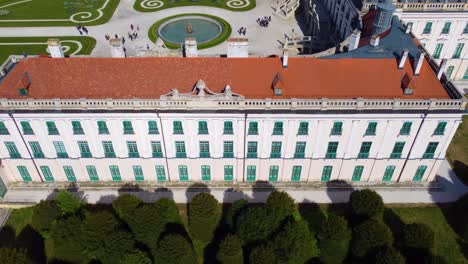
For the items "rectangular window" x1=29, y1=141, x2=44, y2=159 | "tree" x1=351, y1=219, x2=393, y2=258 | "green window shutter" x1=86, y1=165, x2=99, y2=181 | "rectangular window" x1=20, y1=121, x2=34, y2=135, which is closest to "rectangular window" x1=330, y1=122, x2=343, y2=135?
"tree" x1=351, y1=219, x2=393, y2=258

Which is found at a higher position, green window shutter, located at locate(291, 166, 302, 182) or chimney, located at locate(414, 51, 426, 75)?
chimney, located at locate(414, 51, 426, 75)

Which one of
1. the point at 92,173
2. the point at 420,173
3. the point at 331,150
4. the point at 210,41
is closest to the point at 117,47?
the point at 92,173

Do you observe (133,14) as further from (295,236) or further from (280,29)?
(295,236)

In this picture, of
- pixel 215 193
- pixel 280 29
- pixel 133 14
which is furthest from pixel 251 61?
pixel 133 14

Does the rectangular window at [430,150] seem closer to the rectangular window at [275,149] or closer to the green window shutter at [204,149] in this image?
the rectangular window at [275,149]

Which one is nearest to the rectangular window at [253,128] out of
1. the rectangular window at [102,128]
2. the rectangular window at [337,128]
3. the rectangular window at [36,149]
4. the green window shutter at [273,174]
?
the green window shutter at [273,174]

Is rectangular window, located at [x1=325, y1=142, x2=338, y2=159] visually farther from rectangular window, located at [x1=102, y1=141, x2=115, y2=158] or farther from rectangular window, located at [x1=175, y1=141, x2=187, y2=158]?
rectangular window, located at [x1=102, y1=141, x2=115, y2=158]

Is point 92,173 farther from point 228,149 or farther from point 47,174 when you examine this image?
point 228,149
